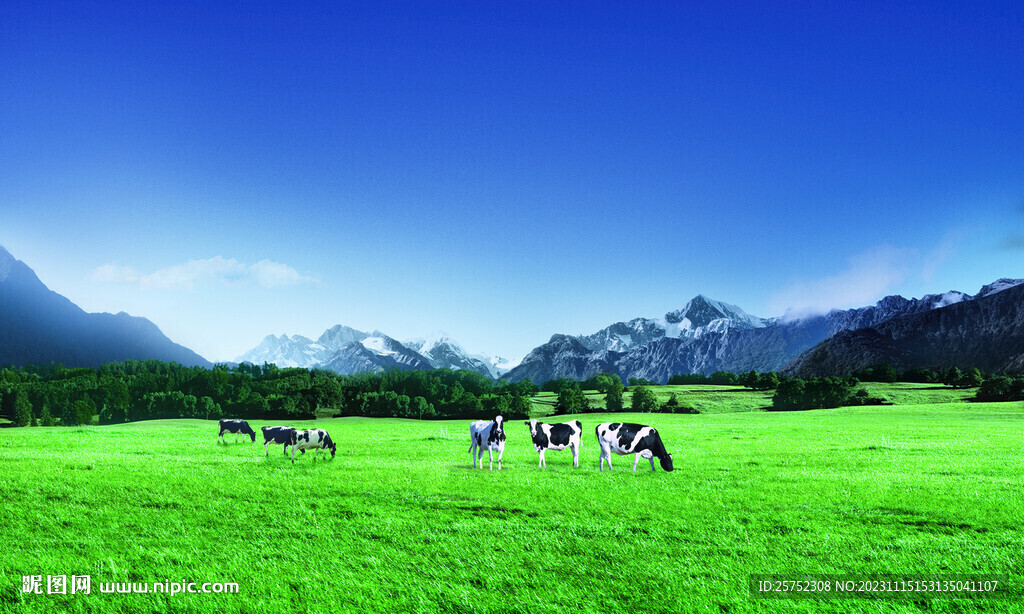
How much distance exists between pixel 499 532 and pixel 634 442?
1221 cm

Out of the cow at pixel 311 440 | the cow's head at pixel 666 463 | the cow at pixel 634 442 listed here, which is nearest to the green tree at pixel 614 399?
the cow at pixel 311 440

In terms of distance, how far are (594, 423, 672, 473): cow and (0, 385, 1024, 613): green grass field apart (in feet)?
2.27

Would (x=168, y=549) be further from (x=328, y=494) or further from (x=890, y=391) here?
(x=890, y=391)

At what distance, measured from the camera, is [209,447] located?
3697 cm

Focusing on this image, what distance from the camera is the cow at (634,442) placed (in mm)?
23984

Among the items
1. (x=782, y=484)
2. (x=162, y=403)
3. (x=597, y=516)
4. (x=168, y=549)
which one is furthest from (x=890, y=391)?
(x=162, y=403)

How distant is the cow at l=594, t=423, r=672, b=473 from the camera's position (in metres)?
24.0

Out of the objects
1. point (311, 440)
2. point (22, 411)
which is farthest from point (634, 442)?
point (22, 411)

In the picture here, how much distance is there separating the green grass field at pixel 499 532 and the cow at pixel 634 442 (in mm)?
692

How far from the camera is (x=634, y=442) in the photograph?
24.3 m

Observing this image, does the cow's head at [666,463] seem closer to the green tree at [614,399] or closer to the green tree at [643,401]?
the green tree at [614,399]

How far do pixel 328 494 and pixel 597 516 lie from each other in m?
8.61

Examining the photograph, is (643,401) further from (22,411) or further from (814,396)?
(22,411)

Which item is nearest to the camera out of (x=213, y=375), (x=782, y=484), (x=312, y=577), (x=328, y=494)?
(x=312, y=577)
